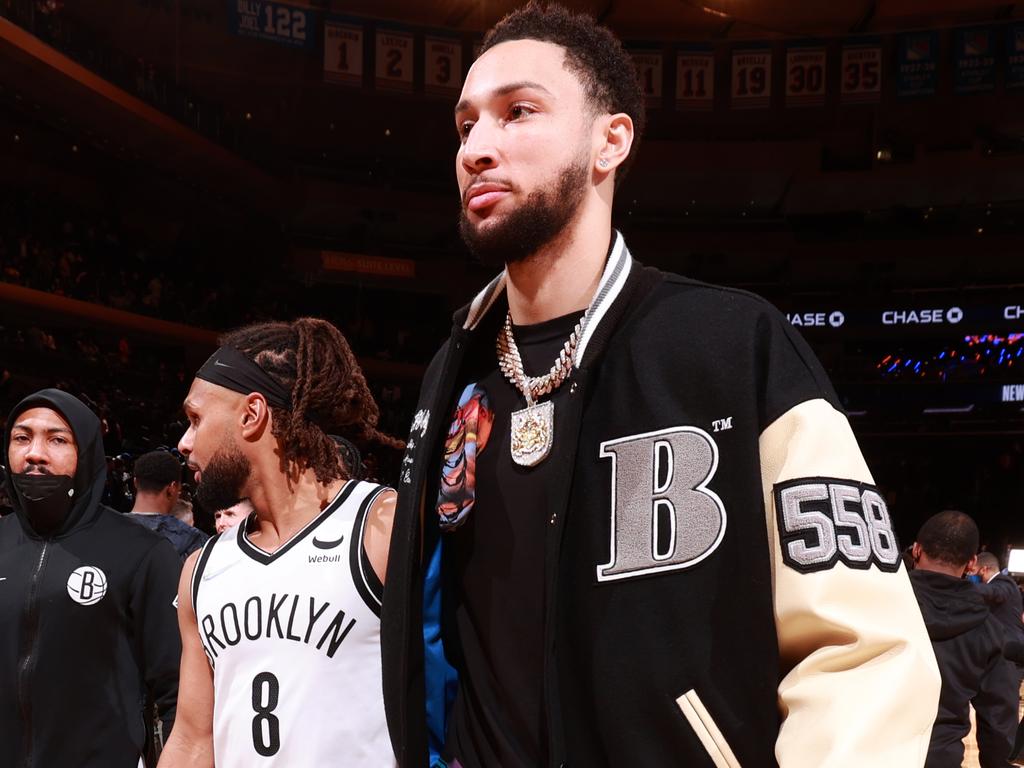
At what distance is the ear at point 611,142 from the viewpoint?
164 centimetres

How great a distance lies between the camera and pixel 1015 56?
1681 cm

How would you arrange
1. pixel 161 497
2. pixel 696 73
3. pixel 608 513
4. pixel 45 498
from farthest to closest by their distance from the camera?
pixel 696 73 < pixel 161 497 < pixel 45 498 < pixel 608 513

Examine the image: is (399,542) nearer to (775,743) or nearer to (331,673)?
(775,743)

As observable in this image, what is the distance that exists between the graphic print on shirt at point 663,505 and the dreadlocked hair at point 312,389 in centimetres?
132

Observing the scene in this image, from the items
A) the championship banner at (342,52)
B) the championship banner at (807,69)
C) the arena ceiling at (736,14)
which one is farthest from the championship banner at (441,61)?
the championship banner at (807,69)

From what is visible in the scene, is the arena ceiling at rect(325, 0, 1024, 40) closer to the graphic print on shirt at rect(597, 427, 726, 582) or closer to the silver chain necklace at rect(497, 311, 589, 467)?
the silver chain necklace at rect(497, 311, 589, 467)

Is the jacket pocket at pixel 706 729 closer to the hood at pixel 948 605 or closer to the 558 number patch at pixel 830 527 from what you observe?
the 558 number patch at pixel 830 527

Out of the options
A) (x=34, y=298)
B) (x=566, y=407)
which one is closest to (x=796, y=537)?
(x=566, y=407)

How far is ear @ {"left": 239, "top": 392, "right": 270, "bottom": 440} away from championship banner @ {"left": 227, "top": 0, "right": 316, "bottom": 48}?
1485 cm

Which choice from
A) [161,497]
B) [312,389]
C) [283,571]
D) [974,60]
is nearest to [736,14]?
[974,60]

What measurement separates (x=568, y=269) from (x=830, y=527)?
58cm

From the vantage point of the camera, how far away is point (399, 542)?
66.4 inches

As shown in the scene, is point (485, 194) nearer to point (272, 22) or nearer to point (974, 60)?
point (272, 22)

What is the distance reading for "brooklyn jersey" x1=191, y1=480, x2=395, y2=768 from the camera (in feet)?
7.78
